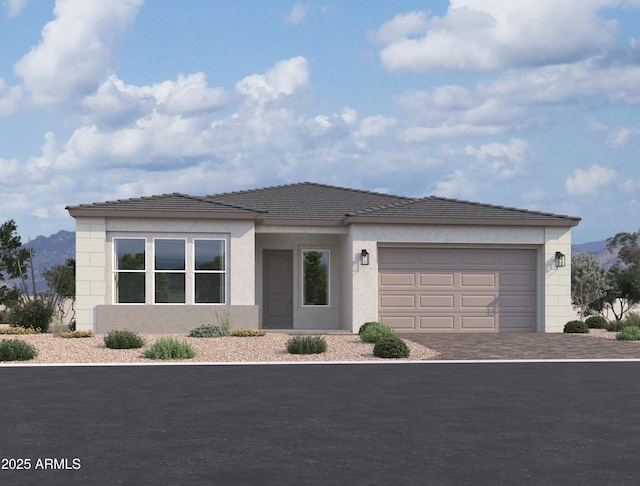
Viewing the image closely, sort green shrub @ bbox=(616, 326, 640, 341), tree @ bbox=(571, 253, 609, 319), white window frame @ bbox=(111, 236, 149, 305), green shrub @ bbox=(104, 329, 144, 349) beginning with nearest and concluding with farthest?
1. green shrub @ bbox=(104, 329, 144, 349)
2. green shrub @ bbox=(616, 326, 640, 341)
3. white window frame @ bbox=(111, 236, 149, 305)
4. tree @ bbox=(571, 253, 609, 319)

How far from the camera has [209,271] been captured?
82.2 feet

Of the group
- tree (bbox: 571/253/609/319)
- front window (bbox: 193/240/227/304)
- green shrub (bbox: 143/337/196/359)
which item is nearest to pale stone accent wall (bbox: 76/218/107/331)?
front window (bbox: 193/240/227/304)

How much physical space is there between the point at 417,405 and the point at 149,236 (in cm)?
1522

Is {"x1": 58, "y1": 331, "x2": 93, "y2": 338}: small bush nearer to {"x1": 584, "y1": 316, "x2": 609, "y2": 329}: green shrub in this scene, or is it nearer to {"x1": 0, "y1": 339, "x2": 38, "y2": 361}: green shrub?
{"x1": 0, "y1": 339, "x2": 38, "y2": 361}: green shrub

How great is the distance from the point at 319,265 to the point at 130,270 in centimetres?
661

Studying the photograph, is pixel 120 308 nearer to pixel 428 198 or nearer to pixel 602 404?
pixel 428 198

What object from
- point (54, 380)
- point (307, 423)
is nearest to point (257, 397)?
point (307, 423)

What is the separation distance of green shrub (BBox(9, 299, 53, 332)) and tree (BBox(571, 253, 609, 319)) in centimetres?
2063

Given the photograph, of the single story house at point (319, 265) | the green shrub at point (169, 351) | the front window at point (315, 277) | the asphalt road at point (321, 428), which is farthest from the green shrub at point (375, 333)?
the asphalt road at point (321, 428)

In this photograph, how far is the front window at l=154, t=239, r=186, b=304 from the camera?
2478 centimetres

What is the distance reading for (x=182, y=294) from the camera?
81.5 feet

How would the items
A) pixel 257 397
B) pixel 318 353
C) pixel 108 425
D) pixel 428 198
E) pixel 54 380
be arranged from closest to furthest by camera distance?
pixel 108 425 → pixel 257 397 → pixel 54 380 → pixel 318 353 → pixel 428 198

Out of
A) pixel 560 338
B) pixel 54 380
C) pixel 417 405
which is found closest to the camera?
pixel 417 405

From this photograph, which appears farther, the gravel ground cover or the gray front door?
the gray front door
